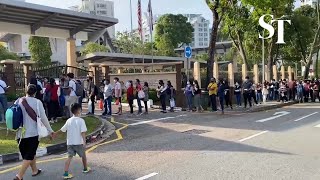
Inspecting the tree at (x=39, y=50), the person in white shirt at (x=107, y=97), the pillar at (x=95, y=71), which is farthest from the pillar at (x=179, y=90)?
the tree at (x=39, y=50)

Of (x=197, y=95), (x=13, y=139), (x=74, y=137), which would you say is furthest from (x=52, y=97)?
(x=197, y=95)

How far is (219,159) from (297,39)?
142 ft

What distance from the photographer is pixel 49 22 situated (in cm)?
2845

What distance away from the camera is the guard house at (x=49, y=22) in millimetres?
25531

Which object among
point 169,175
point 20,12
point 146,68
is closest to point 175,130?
point 169,175

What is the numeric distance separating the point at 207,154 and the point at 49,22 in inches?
818

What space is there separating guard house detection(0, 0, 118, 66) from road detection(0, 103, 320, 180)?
1325 centimetres

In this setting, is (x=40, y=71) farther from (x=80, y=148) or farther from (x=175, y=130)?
(x=80, y=148)

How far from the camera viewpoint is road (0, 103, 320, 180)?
8344mm

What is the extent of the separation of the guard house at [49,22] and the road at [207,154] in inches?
521

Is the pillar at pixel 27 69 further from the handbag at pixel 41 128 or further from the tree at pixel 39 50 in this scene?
the tree at pixel 39 50

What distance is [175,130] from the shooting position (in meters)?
15.0

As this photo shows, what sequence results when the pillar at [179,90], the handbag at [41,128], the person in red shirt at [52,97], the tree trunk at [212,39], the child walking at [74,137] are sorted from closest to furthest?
1. the handbag at [41,128]
2. the child walking at [74,137]
3. the person in red shirt at [52,97]
4. the pillar at [179,90]
5. the tree trunk at [212,39]

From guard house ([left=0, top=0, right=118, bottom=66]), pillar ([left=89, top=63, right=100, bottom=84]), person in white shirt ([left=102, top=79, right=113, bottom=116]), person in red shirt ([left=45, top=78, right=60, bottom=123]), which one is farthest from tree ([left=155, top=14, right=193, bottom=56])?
person in red shirt ([left=45, top=78, right=60, bottom=123])
